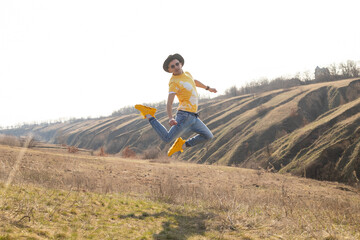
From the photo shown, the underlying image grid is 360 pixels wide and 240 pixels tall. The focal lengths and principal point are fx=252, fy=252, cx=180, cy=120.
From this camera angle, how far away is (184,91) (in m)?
5.89

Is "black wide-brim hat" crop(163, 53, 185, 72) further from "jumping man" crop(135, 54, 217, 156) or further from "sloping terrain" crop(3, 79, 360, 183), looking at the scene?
"sloping terrain" crop(3, 79, 360, 183)

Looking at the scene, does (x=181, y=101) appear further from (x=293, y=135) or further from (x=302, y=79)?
(x=302, y=79)

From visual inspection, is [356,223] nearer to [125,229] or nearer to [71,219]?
[125,229]

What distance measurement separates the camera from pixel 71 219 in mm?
4547

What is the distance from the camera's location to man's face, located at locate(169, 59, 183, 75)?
5992 mm

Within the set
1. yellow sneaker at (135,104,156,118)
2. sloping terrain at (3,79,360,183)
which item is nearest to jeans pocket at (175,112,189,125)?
yellow sneaker at (135,104,156,118)

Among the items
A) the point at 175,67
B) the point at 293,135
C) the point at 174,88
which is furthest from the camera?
the point at 293,135

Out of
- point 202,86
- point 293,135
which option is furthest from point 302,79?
point 202,86

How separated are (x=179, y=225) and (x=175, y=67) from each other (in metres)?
3.49

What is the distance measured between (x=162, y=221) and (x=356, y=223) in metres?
4.12

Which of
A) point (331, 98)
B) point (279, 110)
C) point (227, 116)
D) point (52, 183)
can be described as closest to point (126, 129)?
point (227, 116)

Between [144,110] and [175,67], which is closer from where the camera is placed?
[175,67]

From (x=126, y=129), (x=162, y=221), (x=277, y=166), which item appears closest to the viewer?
(x=162, y=221)

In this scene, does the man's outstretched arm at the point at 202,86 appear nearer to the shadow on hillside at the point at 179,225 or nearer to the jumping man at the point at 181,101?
the jumping man at the point at 181,101
